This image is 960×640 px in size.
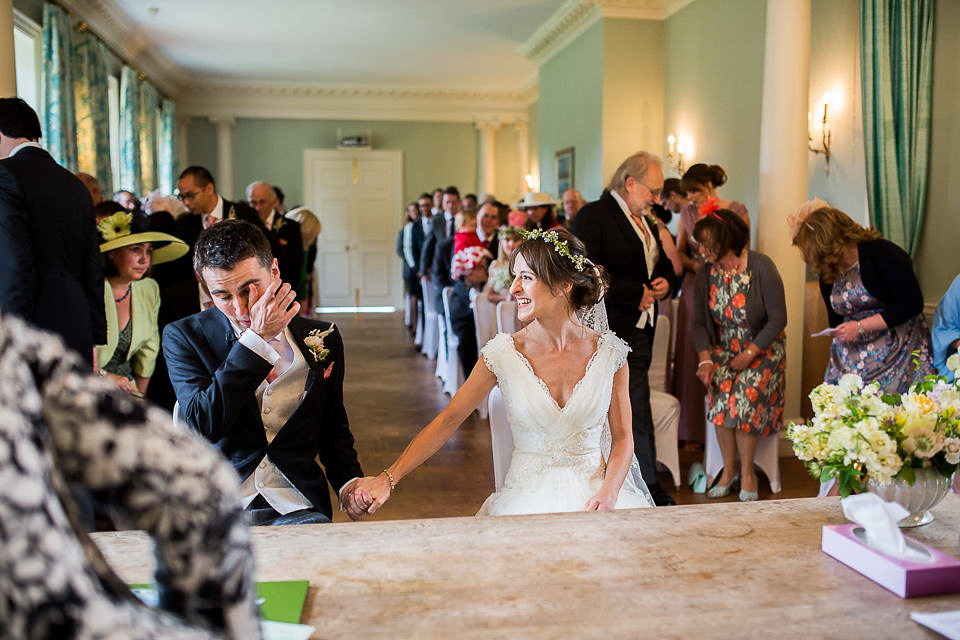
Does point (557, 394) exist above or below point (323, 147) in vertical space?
below

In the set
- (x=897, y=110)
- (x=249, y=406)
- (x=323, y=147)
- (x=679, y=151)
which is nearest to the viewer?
(x=249, y=406)

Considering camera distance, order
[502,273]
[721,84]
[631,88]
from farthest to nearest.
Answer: [631,88]
[721,84]
[502,273]

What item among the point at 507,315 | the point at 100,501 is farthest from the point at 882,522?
the point at 507,315

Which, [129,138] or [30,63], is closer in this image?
[30,63]

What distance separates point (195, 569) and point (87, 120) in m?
8.77

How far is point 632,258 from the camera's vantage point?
411 centimetres

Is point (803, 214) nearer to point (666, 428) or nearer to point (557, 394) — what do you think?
point (666, 428)

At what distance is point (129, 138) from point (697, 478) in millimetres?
8311

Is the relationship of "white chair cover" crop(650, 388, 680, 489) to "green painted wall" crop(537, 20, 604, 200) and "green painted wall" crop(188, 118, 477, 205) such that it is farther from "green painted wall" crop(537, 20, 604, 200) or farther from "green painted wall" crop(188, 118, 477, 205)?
"green painted wall" crop(188, 118, 477, 205)

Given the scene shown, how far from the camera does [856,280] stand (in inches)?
152

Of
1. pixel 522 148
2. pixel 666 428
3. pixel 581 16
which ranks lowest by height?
pixel 666 428

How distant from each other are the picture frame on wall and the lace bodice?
7.40 m

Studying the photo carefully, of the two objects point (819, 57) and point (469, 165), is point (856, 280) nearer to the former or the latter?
point (819, 57)

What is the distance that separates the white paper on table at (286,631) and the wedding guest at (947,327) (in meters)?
2.83
